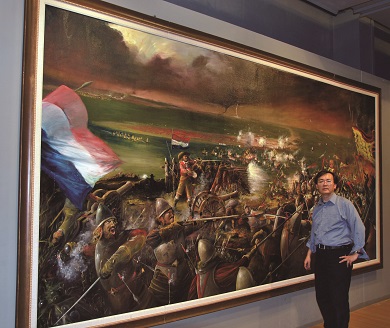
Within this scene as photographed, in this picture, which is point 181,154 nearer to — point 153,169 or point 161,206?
point 153,169

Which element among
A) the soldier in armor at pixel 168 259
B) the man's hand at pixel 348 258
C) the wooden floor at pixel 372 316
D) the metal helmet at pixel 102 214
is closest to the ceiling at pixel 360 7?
the man's hand at pixel 348 258

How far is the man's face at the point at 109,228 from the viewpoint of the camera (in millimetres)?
3506

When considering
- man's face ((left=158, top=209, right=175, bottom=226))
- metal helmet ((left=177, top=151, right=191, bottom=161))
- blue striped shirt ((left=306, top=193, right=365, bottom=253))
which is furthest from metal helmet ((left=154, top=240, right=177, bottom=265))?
blue striped shirt ((left=306, top=193, right=365, bottom=253))

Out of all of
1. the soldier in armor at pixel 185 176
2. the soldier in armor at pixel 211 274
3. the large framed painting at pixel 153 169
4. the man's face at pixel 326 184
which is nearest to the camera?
the large framed painting at pixel 153 169

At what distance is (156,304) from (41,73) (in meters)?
2.15

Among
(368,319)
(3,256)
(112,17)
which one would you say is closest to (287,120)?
(112,17)

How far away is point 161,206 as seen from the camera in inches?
152

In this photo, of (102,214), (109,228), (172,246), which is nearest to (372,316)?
(172,246)

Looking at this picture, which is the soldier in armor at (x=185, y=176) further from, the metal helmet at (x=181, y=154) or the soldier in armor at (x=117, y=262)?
the soldier in armor at (x=117, y=262)

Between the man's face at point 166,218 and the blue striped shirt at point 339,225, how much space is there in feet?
5.43

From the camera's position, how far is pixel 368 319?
221 inches

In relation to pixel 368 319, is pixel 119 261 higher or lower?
higher

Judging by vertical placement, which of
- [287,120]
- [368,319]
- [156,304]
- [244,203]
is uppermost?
[287,120]

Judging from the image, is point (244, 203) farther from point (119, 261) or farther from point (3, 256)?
point (3, 256)
